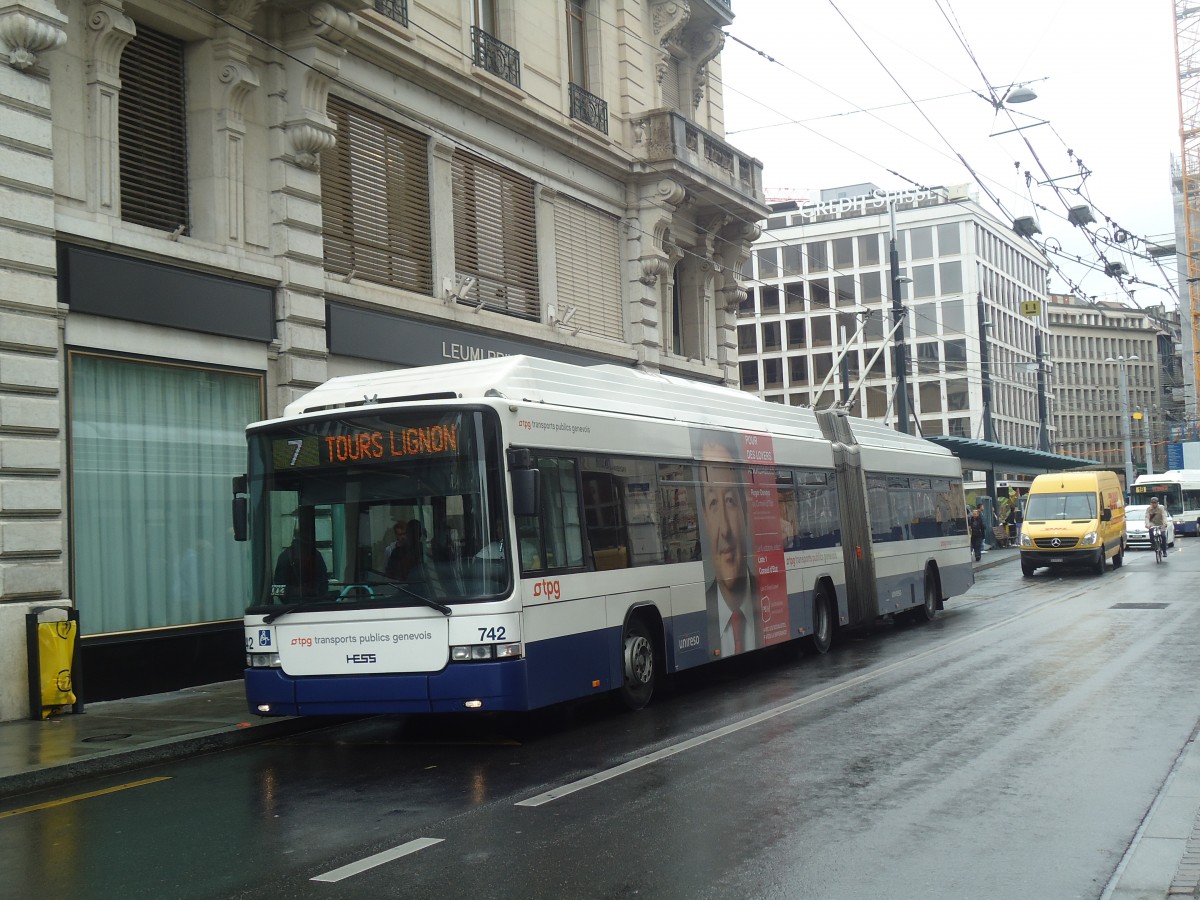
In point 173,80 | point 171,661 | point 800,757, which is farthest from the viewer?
point 173,80

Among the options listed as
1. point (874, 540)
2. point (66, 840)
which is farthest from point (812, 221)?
point (66, 840)

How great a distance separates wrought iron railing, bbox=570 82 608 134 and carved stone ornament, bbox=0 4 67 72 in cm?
1164

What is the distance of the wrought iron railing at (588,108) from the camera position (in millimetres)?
23516

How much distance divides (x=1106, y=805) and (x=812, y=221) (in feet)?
295

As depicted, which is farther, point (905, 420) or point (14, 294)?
point (905, 420)

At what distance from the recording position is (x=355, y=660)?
10.2 metres

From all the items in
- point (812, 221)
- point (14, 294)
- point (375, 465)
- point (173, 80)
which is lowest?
point (375, 465)

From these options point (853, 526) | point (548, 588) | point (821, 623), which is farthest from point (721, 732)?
point (853, 526)

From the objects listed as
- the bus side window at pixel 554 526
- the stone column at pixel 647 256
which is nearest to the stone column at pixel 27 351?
the bus side window at pixel 554 526

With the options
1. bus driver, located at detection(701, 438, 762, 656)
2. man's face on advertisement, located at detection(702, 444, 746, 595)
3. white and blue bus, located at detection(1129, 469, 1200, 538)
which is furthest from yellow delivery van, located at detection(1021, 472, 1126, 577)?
white and blue bus, located at detection(1129, 469, 1200, 538)

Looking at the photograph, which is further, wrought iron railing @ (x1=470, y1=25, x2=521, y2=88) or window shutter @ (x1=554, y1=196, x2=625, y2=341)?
window shutter @ (x1=554, y1=196, x2=625, y2=341)

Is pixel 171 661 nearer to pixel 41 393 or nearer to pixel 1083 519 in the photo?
pixel 41 393

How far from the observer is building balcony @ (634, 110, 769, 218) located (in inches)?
979

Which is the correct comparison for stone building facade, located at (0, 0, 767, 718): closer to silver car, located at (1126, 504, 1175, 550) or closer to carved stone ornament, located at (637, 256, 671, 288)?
carved stone ornament, located at (637, 256, 671, 288)
